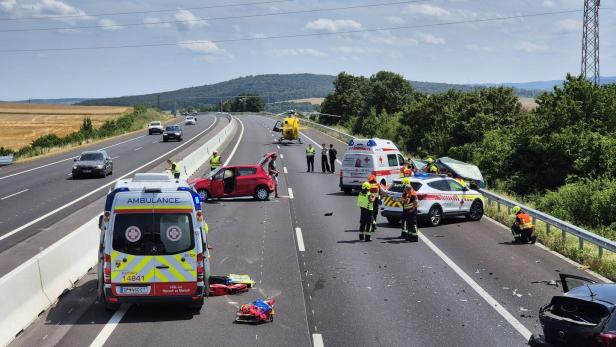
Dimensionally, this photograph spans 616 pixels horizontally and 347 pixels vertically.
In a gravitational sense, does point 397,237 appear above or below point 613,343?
below

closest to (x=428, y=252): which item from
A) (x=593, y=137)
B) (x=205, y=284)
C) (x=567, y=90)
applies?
(x=205, y=284)

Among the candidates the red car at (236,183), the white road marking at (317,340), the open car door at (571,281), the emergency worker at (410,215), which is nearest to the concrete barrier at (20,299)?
the white road marking at (317,340)

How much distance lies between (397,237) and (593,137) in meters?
16.1

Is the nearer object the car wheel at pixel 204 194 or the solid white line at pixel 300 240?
the solid white line at pixel 300 240

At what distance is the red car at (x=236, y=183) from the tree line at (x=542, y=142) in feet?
38.1

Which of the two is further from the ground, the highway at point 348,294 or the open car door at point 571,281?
the open car door at point 571,281

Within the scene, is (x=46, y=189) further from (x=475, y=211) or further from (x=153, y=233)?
(x=153, y=233)

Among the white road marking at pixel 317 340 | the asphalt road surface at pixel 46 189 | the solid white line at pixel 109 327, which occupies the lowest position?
the asphalt road surface at pixel 46 189

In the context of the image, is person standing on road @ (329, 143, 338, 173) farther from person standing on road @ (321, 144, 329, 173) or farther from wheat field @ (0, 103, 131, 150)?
wheat field @ (0, 103, 131, 150)

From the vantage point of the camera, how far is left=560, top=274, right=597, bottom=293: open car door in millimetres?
9703

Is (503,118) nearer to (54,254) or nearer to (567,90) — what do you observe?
(567,90)

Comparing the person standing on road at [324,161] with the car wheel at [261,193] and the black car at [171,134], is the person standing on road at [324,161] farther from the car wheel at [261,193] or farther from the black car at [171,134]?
the black car at [171,134]

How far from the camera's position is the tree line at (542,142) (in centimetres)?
2772

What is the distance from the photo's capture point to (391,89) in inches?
3888
